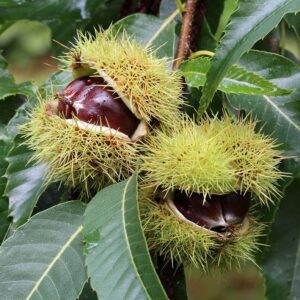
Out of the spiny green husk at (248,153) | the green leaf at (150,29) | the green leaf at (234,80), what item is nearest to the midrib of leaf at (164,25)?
the green leaf at (150,29)

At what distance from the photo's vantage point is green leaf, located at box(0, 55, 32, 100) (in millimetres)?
1272

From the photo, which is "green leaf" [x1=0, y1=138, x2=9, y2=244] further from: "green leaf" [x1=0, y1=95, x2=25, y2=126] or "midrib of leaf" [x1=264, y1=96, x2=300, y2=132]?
"midrib of leaf" [x1=264, y1=96, x2=300, y2=132]

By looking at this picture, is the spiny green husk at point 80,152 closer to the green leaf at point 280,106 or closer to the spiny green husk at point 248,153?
the spiny green husk at point 248,153

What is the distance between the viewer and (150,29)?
4.32ft

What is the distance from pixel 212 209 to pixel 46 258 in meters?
0.26

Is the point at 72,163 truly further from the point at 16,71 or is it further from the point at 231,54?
the point at 16,71

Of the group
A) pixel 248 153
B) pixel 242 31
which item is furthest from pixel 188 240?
pixel 242 31

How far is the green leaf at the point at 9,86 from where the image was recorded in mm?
1272

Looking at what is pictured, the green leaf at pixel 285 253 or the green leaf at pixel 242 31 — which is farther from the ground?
the green leaf at pixel 242 31

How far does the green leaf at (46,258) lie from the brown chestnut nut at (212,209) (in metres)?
0.17

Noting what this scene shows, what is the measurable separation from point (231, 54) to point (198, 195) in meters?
0.21

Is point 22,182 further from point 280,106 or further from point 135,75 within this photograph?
point 280,106

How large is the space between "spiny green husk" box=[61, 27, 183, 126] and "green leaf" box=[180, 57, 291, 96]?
Result: 3 centimetres

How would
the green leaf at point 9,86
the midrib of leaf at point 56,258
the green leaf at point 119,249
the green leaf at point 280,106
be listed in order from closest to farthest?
the green leaf at point 119,249, the midrib of leaf at point 56,258, the green leaf at point 280,106, the green leaf at point 9,86
